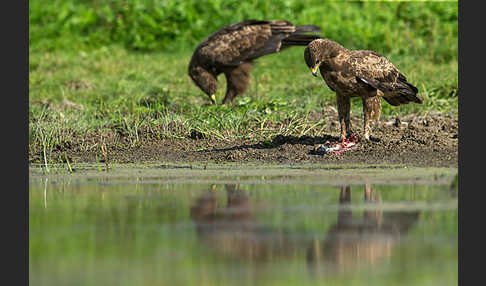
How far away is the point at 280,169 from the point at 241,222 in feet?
8.56

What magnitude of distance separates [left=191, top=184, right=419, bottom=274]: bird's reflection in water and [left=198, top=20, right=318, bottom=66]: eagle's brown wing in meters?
6.90

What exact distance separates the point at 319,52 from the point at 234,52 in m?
4.54

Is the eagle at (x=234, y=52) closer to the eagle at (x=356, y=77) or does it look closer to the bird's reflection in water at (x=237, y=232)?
the eagle at (x=356, y=77)

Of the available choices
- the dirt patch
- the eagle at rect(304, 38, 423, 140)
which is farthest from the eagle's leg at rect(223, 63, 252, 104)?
the eagle at rect(304, 38, 423, 140)

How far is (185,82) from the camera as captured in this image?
1456 cm

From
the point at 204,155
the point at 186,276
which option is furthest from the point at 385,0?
the point at 186,276

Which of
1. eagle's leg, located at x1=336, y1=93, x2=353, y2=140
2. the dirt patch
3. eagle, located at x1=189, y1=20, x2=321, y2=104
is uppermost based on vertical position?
eagle, located at x1=189, y1=20, x2=321, y2=104

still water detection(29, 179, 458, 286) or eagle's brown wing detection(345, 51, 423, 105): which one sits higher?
eagle's brown wing detection(345, 51, 423, 105)

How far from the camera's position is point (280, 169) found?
8.14m

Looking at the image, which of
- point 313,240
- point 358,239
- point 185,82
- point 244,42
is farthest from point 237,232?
point 185,82

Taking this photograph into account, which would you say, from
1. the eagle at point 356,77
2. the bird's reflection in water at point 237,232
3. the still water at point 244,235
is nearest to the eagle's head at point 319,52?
the eagle at point 356,77

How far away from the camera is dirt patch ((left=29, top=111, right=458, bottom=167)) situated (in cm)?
867

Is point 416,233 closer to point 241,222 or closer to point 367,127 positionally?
point 241,222

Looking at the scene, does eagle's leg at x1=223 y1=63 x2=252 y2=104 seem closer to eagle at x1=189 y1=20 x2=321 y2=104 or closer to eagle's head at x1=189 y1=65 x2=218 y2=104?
eagle at x1=189 y1=20 x2=321 y2=104
